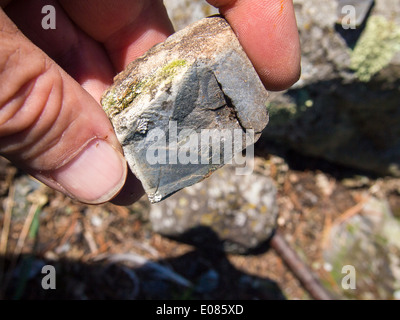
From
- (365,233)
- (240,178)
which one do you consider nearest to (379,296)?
(365,233)

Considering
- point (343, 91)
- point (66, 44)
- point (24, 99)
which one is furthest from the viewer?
point (343, 91)

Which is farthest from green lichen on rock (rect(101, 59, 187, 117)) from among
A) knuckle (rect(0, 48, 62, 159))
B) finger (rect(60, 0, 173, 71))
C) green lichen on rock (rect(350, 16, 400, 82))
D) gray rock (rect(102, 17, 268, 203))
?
green lichen on rock (rect(350, 16, 400, 82))

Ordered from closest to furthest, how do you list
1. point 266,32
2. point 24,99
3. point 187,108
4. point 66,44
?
point 24,99, point 187,108, point 266,32, point 66,44

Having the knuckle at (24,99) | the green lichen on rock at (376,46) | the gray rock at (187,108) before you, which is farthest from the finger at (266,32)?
the green lichen on rock at (376,46)

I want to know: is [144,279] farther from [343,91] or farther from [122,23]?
[343,91]

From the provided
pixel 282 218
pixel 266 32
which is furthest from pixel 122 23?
pixel 282 218

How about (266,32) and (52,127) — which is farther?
(266,32)

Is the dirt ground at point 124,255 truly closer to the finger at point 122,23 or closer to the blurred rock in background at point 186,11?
the finger at point 122,23

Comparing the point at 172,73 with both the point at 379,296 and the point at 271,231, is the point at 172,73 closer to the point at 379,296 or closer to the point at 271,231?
the point at 271,231
